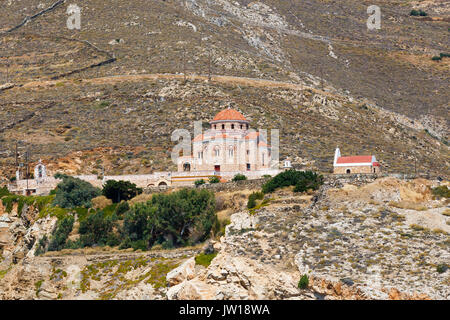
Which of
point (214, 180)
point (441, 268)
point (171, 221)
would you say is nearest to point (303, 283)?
point (441, 268)

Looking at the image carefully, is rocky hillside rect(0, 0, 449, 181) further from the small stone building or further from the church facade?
the small stone building

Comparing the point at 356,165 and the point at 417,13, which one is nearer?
the point at 356,165

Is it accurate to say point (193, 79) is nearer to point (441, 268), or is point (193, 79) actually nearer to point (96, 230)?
point (96, 230)

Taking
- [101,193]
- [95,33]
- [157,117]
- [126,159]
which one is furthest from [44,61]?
[101,193]

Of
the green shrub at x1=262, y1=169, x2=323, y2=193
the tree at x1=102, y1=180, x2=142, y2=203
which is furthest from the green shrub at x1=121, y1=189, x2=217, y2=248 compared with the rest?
the tree at x1=102, y1=180, x2=142, y2=203
